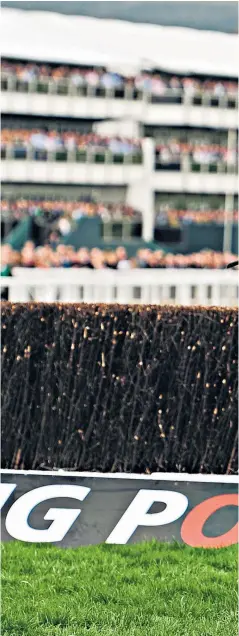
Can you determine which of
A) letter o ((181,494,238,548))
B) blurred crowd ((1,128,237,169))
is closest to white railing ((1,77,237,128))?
blurred crowd ((1,128,237,169))

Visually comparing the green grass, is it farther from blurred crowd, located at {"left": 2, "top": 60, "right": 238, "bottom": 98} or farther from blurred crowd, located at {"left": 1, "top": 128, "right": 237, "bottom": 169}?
blurred crowd, located at {"left": 2, "top": 60, "right": 238, "bottom": 98}

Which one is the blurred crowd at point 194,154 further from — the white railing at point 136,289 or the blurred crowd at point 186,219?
the white railing at point 136,289

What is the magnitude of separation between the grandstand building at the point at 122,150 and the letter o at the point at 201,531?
65.9ft

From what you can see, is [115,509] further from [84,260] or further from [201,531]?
[84,260]

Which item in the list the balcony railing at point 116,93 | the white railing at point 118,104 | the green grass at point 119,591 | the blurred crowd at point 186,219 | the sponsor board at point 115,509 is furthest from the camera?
the white railing at point 118,104

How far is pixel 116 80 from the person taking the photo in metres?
42.4

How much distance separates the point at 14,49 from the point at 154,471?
13129 millimetres

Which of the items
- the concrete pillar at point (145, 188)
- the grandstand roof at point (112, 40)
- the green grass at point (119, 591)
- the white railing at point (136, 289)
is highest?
the grandstand roof at point (112, 40)

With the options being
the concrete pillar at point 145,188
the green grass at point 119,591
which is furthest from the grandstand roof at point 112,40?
the concrete pillar at point 145,188

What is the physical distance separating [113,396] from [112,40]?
1362 centimetres

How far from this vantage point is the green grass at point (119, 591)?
16.7ft

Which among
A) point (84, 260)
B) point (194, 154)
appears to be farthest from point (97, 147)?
point (84, 260)

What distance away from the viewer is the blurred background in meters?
19.7

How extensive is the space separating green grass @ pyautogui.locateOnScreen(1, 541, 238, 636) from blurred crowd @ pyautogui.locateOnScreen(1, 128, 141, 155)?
94.5 ft
